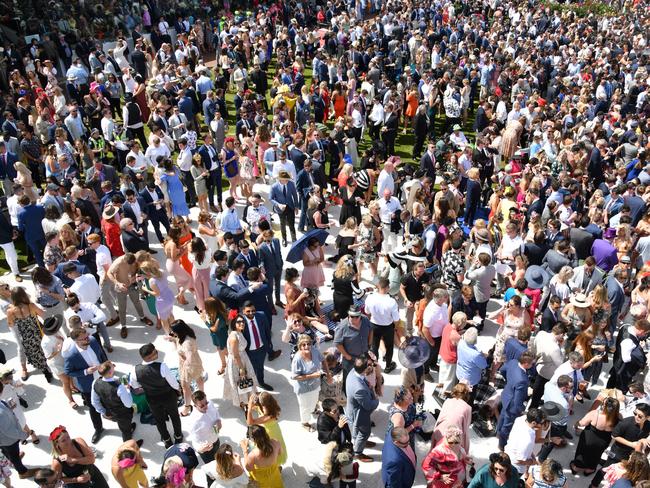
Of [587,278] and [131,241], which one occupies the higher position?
[131,241]

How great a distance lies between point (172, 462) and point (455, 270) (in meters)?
4.66

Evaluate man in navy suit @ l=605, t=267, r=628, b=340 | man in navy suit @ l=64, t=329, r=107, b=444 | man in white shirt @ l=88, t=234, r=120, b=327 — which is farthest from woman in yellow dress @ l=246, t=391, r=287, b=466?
man in navy suit @ l=605, t=267, r=628, b=340

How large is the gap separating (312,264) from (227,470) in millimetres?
3547

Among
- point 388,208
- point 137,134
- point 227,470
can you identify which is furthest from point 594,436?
point 137,134

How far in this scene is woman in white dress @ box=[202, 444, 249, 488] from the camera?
5.41 metres

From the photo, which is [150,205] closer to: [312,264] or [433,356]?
[312,264]

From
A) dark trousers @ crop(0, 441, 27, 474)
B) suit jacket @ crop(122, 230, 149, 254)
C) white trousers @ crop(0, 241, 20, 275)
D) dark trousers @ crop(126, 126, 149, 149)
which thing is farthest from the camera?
dark trousers @ crop(126, 126, 149, 149)

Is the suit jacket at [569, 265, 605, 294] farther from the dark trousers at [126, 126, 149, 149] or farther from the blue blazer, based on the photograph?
the dark trousers at [126, 126, 149, 149]

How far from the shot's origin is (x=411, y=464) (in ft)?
18.4

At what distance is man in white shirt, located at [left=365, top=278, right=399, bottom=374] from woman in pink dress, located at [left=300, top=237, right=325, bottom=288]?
119 centimetres

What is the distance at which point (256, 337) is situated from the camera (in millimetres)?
7164

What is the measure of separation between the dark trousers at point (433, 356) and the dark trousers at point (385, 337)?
1.64 feet

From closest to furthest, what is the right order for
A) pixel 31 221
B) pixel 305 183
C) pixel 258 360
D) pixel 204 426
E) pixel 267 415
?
pixel 267 415 → pixel 204 426 → pixel 258 360 → pixel 31 221 → pixel 305 183

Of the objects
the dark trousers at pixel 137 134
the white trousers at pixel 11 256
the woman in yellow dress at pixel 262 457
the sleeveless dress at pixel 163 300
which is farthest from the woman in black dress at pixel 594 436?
the dark trousers at pixel 137 134
